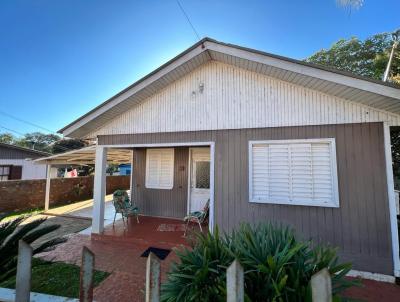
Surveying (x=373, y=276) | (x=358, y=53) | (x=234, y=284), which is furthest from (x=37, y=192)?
(x=358, y=53)

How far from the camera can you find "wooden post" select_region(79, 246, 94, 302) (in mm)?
1513

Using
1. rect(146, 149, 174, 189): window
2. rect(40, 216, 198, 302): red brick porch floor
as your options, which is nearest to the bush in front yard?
rect(40, 216, 198, 302): red brick porch floor

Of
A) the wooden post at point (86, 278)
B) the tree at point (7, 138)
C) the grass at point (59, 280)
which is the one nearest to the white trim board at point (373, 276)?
the grass at point (59, 280)

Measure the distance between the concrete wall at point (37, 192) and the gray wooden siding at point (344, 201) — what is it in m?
11.4

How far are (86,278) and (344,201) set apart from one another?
205 inches

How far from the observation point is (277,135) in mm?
5500

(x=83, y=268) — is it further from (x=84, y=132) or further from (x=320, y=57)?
(x=320, y=57)

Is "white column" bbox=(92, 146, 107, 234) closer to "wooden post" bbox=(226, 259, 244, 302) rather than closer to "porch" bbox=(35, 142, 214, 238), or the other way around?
"porch" bbox=(35, 142, 214, 238)

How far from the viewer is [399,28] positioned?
13148 millimetres

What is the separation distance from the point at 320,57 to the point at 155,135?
15958 millimetres

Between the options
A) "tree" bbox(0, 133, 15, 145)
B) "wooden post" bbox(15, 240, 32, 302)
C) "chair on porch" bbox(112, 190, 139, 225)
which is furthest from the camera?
"tree" bbox(0, 133, 15, 145)

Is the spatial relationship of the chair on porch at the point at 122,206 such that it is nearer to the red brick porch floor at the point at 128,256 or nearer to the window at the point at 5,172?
the red brick porch floor at the point at 128,256

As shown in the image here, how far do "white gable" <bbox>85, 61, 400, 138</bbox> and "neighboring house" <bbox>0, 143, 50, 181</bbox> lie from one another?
48.6 feet

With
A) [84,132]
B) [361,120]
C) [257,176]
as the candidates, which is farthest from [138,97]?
[361,120]
